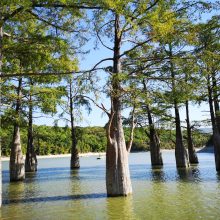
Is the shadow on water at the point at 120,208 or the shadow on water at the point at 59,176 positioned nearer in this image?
the shadow on water at the point at 120,208

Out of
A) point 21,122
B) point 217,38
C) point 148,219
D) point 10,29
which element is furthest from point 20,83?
point 148,219

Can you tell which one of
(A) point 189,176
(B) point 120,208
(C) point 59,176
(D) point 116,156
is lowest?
(B) point 120,208

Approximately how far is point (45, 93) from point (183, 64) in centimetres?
684

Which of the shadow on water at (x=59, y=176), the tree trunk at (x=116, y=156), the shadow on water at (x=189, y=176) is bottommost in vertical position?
the shadow on water at (x=189, y=176)

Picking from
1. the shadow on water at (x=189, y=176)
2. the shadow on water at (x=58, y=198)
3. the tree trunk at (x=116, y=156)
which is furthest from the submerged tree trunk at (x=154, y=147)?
the tree trunk at (x=116, y=156)

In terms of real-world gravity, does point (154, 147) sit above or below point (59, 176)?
above

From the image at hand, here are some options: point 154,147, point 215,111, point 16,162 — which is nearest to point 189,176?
point 215,111

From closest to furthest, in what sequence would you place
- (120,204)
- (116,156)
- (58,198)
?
(120,204), (116,156), (58,198)

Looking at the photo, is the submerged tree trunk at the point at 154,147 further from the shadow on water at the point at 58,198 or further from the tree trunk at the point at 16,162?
the shadow on water at the point at 58,198

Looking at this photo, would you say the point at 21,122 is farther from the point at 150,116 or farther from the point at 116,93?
the point at 150,116

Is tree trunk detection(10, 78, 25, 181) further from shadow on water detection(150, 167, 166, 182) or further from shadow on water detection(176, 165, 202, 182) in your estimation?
shadow on water detection(176, 165, 202, 182)

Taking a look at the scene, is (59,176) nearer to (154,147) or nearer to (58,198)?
(154,147)

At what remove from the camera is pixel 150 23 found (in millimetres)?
14039

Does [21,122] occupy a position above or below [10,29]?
below
